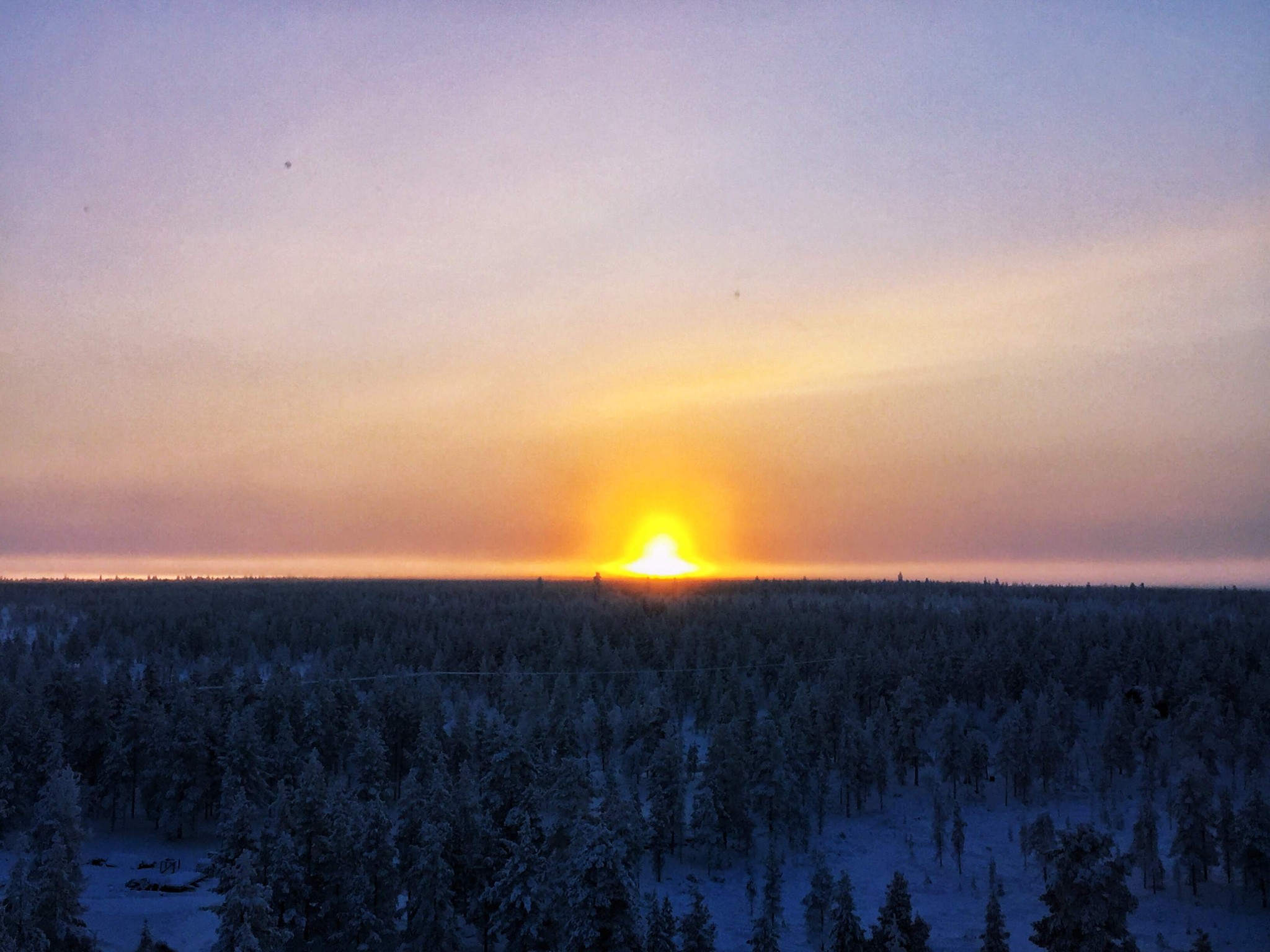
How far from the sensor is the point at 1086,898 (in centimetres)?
4800

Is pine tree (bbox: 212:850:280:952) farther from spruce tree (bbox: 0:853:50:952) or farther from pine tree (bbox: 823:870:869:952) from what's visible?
pine tree (bbox: 823:870:869:952)

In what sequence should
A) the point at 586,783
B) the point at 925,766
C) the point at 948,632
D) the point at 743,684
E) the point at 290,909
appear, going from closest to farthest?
1. the point at 290,909
2. the point at 586,783
3. the point at 925,766
4. the point at 743,684
5. the point at 948,632

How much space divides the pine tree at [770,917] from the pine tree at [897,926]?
759 cm

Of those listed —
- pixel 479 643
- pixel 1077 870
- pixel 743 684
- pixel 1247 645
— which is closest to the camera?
pixel 1077 870

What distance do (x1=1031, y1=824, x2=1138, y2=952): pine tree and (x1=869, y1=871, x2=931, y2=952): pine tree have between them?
1795cm

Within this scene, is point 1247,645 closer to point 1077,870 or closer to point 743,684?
point 743,684

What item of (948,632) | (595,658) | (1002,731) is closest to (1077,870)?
(1002,731)

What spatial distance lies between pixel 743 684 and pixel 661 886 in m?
52.5

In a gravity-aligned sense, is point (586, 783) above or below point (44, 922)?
above

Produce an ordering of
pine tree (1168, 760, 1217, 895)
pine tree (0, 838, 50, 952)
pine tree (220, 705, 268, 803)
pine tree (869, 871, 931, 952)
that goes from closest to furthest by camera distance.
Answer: pine tree (0, 838, 50, 952) < pine tree (869, 871, 931, 952) < pine tree (1168, 760, 1217, 895) < pine tree (220, 705, 268, 803)

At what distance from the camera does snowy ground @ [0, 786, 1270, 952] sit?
7725 cm

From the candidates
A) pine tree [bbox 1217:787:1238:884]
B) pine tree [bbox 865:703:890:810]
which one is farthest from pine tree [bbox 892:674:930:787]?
pine tree [bbox 1217:787:1238:884]

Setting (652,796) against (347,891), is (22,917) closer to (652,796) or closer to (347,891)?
(347,891)

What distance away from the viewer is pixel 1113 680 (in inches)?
5399
